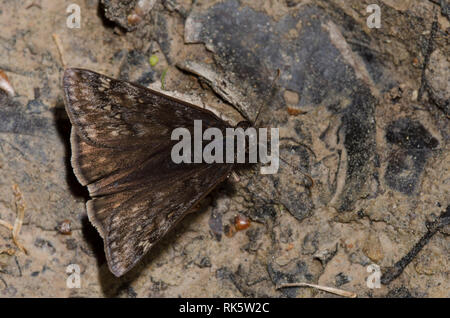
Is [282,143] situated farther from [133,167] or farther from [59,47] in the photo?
[59,47]

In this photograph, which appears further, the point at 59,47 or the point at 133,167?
the point at 59,47

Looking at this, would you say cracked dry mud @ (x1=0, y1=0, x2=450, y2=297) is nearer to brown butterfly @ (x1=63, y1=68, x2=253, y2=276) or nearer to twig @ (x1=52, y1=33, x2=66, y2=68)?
twig @ (x1=52, y1=33, x2=66, y2=68)

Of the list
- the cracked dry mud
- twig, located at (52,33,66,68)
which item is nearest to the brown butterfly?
the cracked dry mud

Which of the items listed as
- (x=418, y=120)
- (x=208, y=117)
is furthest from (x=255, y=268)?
(x=418, y=120)

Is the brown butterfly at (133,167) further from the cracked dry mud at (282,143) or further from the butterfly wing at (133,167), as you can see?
the cracked dry mud at (282,143)

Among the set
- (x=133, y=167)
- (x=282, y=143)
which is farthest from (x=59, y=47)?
(x=282, y=143)

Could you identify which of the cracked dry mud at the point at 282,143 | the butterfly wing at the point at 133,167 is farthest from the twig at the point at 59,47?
the butterfly wing at the point at 133,167

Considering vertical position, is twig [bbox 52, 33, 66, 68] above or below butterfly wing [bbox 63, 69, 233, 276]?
above

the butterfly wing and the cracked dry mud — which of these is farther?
the cracked dry mud
